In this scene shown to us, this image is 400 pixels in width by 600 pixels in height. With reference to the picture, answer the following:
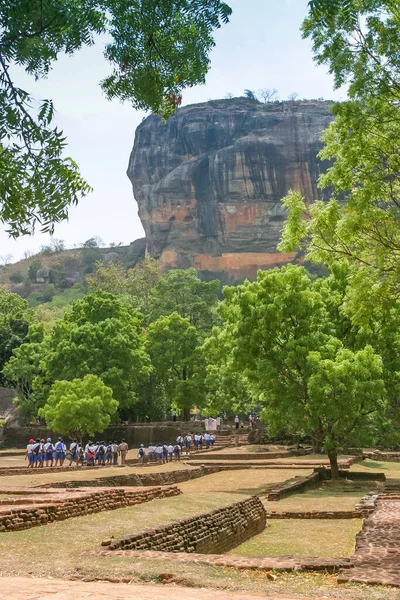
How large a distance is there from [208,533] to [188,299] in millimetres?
44074

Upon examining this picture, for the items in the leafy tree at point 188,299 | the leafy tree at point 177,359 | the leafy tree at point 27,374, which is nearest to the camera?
the leafy tree at point 27,374

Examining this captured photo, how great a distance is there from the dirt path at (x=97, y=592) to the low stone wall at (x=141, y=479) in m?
10.4

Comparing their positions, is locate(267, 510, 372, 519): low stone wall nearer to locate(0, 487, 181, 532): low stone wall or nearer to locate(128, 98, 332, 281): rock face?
locate(0, 487, 181, 532): low stone wall

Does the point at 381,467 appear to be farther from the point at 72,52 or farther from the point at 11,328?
the point at 11,328

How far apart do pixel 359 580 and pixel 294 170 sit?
283 feet

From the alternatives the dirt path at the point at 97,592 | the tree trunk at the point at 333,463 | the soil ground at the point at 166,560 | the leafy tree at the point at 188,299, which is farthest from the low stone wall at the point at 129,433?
the dirt path at the point at 97,592

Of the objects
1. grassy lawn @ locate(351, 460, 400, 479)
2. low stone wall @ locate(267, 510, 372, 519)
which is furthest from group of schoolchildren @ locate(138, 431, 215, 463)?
low stone wall @ locate(267, 510, 372, 519)

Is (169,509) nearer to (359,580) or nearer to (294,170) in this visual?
(359,580)

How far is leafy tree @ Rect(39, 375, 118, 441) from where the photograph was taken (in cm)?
2969

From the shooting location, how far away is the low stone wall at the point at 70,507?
909 cm

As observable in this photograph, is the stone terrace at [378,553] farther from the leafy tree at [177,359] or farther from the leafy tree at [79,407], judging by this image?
the leafy tree at [177,359]

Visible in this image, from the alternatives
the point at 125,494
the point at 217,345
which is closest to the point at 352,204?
the point at 125,494

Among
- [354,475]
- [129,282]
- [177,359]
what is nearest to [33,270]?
[129,282]

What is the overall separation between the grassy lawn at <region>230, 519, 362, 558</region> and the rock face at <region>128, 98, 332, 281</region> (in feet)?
255
